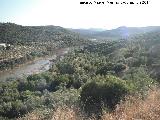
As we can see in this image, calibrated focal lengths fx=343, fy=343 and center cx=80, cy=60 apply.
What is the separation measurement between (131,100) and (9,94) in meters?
29.8

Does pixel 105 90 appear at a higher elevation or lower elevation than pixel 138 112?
lower

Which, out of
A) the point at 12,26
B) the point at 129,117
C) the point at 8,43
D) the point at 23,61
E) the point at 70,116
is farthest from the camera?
the point at 12,26

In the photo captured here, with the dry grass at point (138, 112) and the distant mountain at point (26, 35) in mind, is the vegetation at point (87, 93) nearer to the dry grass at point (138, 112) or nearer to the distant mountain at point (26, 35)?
the dry grass at point (138, 112)

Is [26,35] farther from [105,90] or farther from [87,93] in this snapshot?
[105,90]

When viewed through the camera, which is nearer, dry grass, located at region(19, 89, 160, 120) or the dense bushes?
dry grass, located at region(19, 89, 160, 120)

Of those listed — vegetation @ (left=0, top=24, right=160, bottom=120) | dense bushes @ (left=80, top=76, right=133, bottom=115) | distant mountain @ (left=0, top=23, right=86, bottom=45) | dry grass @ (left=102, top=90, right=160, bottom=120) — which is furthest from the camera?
distant mountain @ (left=0, top=23, right=86, bottom=45)

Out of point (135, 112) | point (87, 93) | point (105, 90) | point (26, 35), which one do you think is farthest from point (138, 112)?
point (26, 35)

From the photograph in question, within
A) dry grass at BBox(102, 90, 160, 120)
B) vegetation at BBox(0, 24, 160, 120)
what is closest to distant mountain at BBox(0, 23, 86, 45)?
vegetation at BBox(0, 24, 160, 120)

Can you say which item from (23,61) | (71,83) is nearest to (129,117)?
(71,83)

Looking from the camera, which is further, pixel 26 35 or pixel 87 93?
pixel 26 35

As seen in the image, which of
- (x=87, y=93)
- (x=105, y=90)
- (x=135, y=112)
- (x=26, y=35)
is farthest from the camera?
(x=26, y=35)

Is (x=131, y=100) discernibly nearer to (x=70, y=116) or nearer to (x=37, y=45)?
(x=70, y=116)

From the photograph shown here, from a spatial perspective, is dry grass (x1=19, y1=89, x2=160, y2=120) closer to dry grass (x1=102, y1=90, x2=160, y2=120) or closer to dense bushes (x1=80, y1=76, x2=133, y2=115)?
dry grass (x1=102, y1=90, x2=160, y2=120)

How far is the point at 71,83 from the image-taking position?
39938 millimetres
